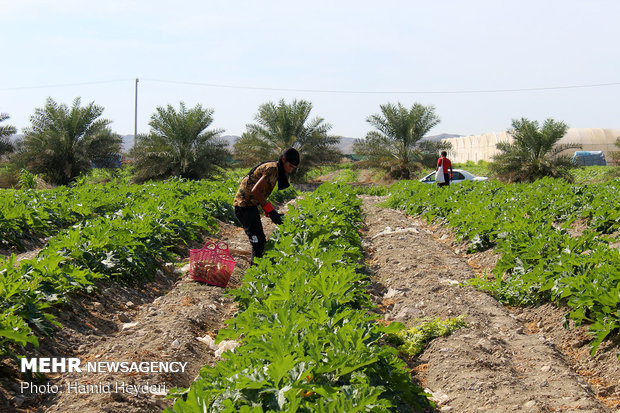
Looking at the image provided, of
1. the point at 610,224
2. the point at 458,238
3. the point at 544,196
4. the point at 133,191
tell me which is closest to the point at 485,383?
the point at 458,238

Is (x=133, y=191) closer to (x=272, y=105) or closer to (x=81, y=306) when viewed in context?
(x=81, y=306)

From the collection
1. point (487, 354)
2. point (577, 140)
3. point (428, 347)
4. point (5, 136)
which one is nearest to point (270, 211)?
point (428, 347)

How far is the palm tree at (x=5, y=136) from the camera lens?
24.4m

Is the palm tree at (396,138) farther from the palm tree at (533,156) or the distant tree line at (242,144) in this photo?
the palm tree at (533,156)

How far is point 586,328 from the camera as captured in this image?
504cm

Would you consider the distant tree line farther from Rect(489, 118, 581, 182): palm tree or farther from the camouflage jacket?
the camouflage jacket

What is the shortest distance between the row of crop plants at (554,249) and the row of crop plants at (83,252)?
13.8ft

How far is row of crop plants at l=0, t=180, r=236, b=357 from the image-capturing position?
446 centimetres

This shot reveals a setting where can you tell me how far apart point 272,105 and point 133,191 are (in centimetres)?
1493

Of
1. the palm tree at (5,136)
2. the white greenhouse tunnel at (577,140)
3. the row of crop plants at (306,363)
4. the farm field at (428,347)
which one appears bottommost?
the farm field at (428,347)

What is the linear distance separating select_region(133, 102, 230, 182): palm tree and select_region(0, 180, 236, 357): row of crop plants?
1305 cm

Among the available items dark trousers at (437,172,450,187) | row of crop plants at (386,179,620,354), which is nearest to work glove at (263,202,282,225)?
row of crop plants at (386,179,620,354)

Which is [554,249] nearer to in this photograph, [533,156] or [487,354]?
[487,354]

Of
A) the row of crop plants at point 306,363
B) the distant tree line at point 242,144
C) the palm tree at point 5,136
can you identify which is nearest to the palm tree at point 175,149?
the distant tree line at point 242,144
